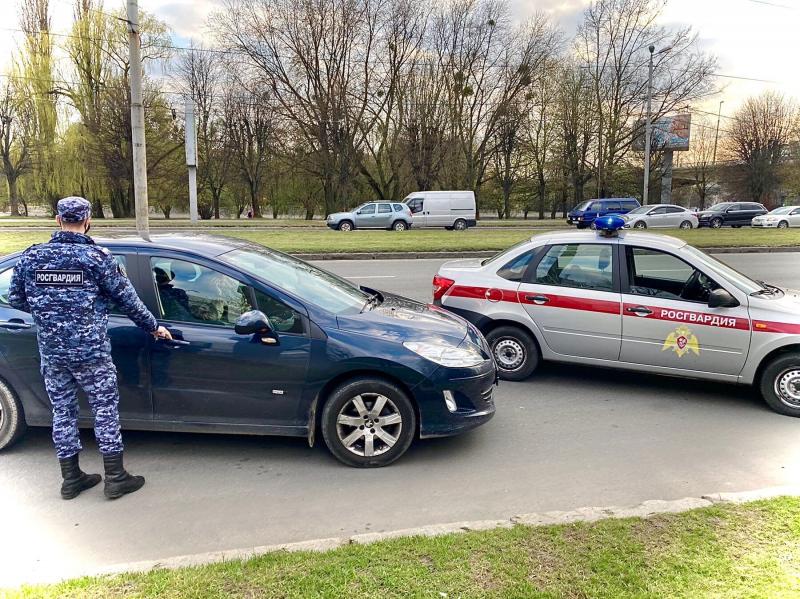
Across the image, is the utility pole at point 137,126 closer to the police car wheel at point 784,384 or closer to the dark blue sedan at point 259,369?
the dark blue sedan at point 259,369

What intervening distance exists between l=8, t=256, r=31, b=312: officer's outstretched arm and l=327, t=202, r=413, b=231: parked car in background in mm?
26205

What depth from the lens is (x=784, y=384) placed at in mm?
4980

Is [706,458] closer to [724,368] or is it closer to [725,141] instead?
[724,368]

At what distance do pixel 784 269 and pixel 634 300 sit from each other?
11.9m

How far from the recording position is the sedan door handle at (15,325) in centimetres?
397

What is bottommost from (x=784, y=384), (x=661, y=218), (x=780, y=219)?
(x=784, y=384)

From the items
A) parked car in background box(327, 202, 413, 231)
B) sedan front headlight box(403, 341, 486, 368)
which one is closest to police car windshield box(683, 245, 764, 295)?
sedan front headlight box(403, 341, 486, 368)

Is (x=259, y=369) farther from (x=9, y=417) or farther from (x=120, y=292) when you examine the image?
(x=9, y=417)

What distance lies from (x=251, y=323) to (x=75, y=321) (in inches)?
40.6

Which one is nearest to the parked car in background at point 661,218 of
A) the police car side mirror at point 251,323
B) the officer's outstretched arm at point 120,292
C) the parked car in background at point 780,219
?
the parked car in background at point 780,219

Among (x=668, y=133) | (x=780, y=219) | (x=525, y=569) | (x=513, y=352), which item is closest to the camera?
(x=525, y=569)

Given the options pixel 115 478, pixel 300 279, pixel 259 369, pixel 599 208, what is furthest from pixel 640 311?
pixel 599 208

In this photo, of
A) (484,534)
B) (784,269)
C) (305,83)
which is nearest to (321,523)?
(484,534)

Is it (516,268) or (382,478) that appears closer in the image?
(382,478)
